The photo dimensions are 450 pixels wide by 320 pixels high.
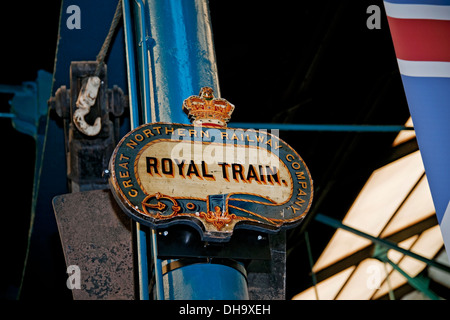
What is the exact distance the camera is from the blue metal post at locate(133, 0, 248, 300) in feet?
15.5

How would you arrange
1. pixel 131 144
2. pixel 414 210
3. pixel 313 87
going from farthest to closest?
pixel 414 210, pixel 313 87, pixel 131 144

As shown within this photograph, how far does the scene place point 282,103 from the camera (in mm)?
12695

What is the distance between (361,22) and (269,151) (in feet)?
24.9

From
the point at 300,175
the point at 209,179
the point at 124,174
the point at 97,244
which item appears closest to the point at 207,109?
the point at 209,179

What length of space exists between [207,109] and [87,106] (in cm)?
141

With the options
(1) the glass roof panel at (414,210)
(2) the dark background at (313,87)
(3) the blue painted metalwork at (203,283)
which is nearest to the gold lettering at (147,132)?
(3) the blue painted metalwork at (203,283)

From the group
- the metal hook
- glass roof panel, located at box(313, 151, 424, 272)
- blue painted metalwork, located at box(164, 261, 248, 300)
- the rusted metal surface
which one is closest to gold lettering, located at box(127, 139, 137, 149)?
blue painted metalwork, located at box(164, 261, 248, 300)

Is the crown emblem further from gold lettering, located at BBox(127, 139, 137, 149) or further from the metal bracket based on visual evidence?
the metal bracket

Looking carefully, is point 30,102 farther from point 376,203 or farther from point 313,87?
point 376,203

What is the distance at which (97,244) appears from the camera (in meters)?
5.55

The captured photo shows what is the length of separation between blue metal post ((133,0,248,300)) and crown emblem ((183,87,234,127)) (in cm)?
28

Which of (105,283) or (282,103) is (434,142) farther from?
(282,103)

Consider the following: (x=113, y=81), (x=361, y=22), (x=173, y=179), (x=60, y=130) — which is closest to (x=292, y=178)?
(x=173, y=179)

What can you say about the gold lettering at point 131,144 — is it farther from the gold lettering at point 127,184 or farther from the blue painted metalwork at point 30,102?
the blue painted metalwork at point 30,102
